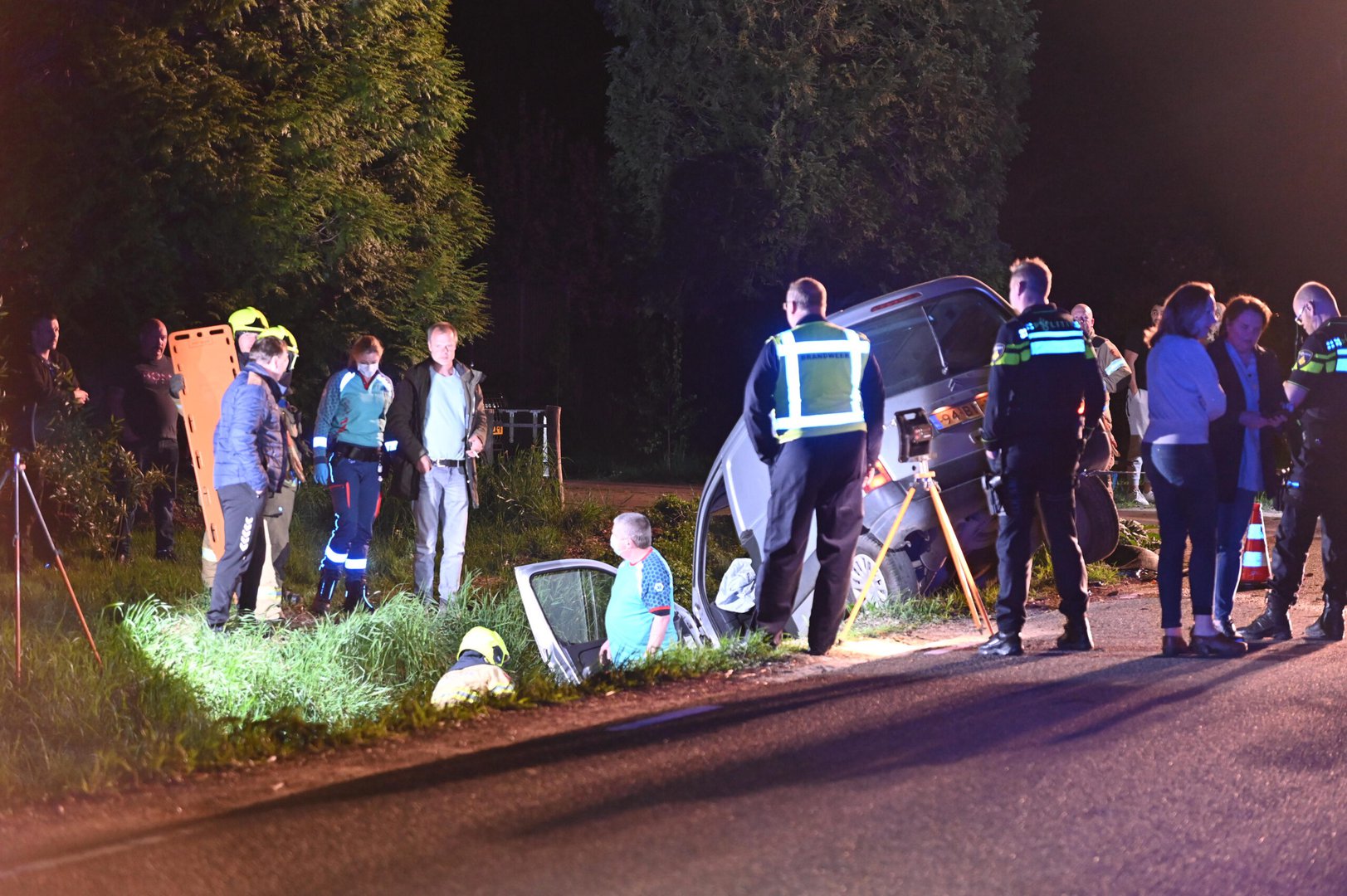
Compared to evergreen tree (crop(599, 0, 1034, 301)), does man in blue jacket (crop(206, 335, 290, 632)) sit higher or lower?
lower

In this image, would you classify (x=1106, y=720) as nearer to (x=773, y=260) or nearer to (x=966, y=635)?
(x=966, y=635)

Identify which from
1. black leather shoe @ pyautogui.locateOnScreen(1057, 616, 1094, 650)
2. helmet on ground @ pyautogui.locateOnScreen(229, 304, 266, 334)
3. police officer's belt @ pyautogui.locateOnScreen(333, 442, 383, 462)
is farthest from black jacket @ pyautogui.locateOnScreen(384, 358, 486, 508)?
black leather shoe @ pyautogui.locateOnScreen(1057, 616, 1094, 650)

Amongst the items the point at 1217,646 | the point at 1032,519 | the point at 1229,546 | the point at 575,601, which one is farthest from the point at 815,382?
the point at 575,601

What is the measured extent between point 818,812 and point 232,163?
12.4m

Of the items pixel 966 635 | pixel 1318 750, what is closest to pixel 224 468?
pixel 966 635

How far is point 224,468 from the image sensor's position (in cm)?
861

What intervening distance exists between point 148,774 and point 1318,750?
4252 millimetres

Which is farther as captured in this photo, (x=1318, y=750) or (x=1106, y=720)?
(x=1106, y=720)

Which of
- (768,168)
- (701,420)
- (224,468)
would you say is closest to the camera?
(224,468)

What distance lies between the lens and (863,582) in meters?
9.85

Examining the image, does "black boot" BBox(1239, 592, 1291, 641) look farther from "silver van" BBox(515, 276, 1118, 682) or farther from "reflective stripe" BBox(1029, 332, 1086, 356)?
"reflective stripe" BBox(1029, 332, 1086, 356)

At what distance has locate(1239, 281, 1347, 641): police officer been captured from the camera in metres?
8.57

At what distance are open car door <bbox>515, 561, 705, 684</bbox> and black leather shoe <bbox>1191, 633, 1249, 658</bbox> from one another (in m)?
2.92

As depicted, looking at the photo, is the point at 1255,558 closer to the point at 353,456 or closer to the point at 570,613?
the point at 570,613
